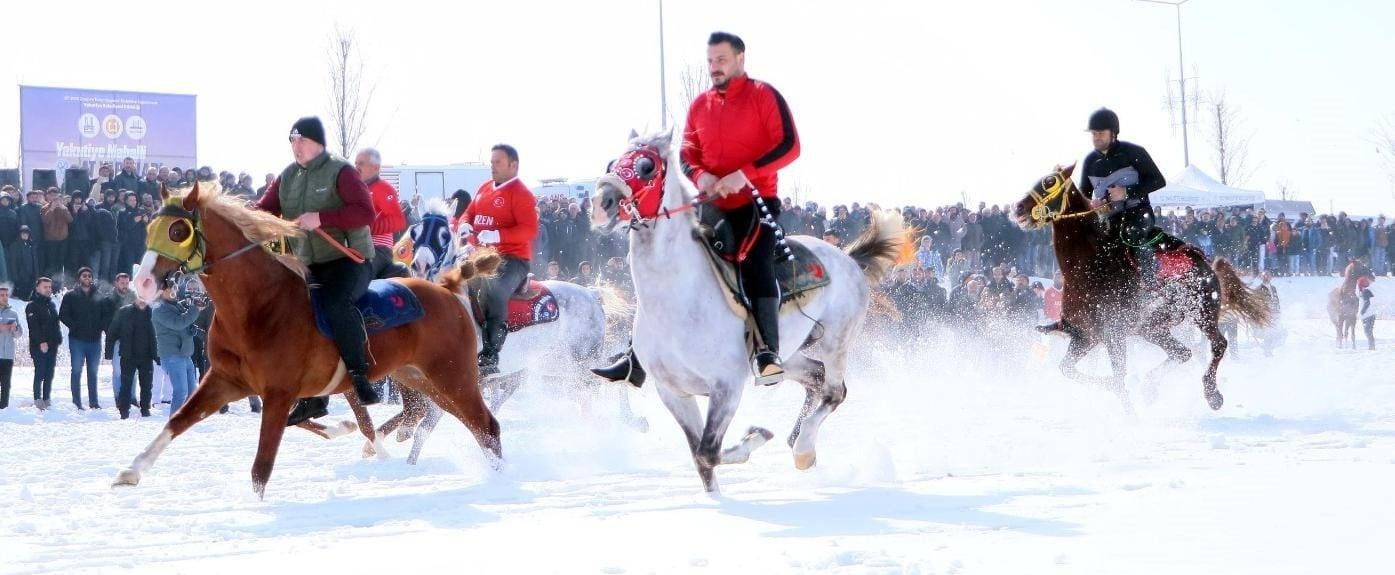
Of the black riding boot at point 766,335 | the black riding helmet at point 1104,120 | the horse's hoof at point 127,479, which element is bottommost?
the horse's hoof at point 127,479

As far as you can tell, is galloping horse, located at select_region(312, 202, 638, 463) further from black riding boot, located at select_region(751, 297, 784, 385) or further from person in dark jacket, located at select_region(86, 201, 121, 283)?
person in dark jacket, located at select_region(86, 201, 121, 283)

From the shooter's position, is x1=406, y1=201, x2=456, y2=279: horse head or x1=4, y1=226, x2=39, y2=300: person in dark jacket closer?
x1=406, y1=201, x2=456, y2=279: horse head

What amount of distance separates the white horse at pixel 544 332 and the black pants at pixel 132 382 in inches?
210

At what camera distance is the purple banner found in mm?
25625

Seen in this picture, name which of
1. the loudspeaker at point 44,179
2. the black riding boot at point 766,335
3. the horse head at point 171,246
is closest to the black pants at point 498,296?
the horse head at point 171,246

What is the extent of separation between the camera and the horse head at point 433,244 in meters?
10.9

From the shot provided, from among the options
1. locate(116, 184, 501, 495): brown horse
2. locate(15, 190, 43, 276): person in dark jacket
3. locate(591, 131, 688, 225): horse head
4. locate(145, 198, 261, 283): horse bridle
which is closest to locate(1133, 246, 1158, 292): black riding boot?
locate(591, 131, 688, 225): horse head

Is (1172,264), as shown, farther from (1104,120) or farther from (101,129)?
(101,129)

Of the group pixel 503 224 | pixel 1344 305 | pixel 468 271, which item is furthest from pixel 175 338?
pixel 1344 305

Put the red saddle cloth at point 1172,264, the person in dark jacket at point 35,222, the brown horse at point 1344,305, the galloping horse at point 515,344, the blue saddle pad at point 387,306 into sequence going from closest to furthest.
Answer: the blue saddle pad at point 387,306
the galloping horse at point 515,344
the red saddle cloth at point 1172,264
the person in dark jacket at point 35,222
the brown horse at point 1344,305

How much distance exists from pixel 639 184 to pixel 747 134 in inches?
38.6

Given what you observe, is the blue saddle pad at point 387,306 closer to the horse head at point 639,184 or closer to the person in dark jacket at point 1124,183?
the horse head at point 639,184

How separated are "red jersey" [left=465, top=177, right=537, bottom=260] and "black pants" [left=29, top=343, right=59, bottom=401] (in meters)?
8.46

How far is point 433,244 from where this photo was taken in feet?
36.2
